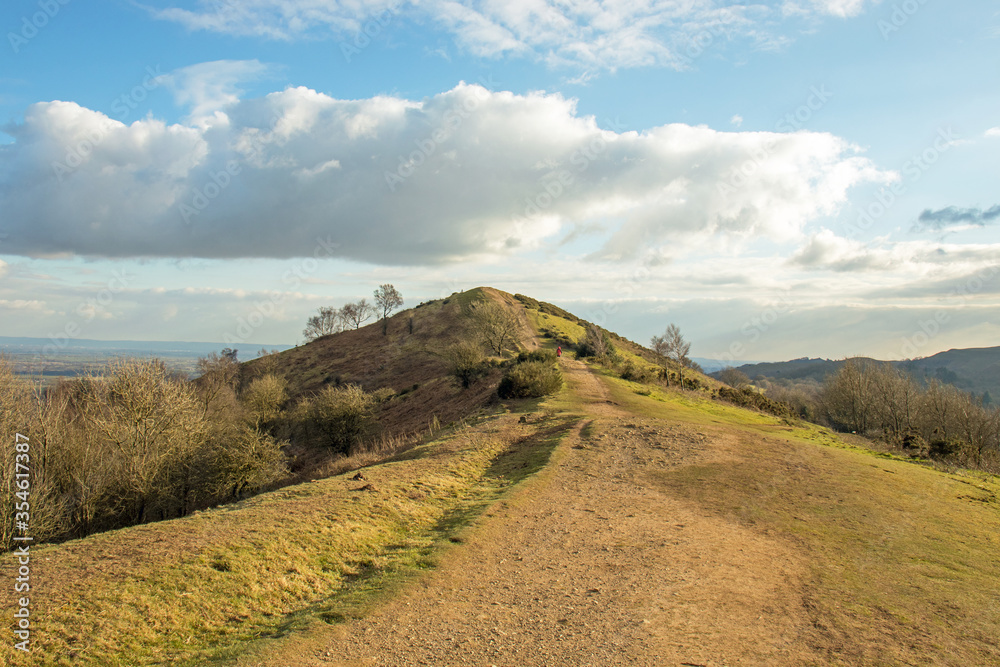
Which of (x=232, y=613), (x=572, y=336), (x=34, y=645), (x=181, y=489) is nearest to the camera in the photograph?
(x=34, y=645)

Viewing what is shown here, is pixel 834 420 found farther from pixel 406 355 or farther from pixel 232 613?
pixel 232 613

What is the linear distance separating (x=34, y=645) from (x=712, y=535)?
1240 cm

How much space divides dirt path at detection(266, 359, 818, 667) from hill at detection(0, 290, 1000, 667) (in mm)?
47

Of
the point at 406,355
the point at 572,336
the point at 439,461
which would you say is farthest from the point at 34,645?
the point at 572,336

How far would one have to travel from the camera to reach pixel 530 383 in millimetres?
32094

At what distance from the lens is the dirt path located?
23.3ft

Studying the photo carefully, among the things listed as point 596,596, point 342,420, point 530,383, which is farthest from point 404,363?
point 596,596

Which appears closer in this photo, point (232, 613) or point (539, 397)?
point (232, 613)

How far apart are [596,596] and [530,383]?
23.2 m

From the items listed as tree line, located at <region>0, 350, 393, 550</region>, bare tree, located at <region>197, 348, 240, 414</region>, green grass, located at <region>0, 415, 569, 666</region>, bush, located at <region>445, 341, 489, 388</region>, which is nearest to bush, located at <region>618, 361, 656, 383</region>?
bush, located at <region>445, 341, 489, 388</region>

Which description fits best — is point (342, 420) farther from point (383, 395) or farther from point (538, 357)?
point (538, 357)

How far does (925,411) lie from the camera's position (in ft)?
179

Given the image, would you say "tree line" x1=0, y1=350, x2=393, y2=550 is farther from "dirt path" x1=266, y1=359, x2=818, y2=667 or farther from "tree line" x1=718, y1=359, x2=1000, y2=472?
"tree line" x1=718, y1=359, x2=1000, y2=472

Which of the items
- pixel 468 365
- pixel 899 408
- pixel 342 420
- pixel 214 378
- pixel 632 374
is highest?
pixel 468 365
